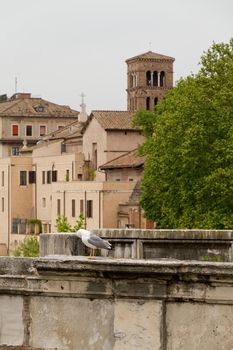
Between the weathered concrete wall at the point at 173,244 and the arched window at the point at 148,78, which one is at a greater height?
the arched window at the point at 148,78

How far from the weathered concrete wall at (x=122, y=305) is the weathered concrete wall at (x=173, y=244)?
86.3 inches

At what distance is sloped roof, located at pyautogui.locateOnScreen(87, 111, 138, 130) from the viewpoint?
319 ft

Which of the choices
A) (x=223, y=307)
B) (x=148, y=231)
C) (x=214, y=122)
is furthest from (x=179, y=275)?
(x=214, y=122)

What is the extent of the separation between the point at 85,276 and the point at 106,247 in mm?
1552

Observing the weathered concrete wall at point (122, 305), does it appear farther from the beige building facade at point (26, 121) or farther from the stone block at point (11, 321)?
the beige building facade at point (26, 121)

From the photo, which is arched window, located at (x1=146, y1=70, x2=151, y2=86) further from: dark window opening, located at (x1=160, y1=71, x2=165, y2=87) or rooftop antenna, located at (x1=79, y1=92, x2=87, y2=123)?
rooftop antenna, located at (x1=79, y1=92, x2=87, y2=123)

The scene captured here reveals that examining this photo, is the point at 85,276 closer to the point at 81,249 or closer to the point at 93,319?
the point at 93,319

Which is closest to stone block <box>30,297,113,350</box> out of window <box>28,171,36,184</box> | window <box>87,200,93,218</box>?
window <box>87,200,93,218</box>

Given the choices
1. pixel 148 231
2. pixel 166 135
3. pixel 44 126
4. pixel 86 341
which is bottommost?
pixel 86 341

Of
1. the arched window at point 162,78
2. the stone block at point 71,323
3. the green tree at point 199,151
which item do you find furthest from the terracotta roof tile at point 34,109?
→ the stone block at point 71,323

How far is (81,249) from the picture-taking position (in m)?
13.2

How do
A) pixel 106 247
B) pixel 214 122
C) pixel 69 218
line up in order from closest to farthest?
pixel 106 247, pixel 214 122, pixel 69 218

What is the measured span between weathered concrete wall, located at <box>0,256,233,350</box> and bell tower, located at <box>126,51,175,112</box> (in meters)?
149

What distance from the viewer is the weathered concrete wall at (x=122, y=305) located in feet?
35.2
